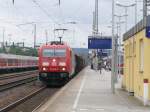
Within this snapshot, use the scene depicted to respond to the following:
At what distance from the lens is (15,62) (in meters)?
72.7

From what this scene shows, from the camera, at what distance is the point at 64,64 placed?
37.1 m

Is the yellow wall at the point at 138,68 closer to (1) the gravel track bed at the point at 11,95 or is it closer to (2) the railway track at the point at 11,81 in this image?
(1) the gravel track bed at the point at 11,95

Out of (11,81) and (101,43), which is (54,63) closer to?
(11,81)

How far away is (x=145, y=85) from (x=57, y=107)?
3.32m

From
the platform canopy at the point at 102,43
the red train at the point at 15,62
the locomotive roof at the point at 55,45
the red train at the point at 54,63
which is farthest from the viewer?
the red train at the point at 15,62

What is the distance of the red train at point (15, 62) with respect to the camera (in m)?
62.5

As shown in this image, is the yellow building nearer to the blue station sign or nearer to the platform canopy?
the platform canopy

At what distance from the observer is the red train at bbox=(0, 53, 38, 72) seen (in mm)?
62469

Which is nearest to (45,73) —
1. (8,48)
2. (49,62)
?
(49,62)

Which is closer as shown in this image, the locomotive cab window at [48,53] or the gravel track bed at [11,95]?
the gravel track bed at [11,95]

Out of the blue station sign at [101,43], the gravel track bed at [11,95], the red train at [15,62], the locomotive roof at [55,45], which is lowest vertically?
the gravel track bed at [11,95]

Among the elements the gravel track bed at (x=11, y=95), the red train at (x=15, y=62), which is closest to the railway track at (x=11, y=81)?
the gravel track bed at (x=11, y=95)

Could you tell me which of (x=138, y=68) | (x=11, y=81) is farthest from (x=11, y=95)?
(x=11, y=81)

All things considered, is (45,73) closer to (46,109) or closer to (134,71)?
(134,71)
